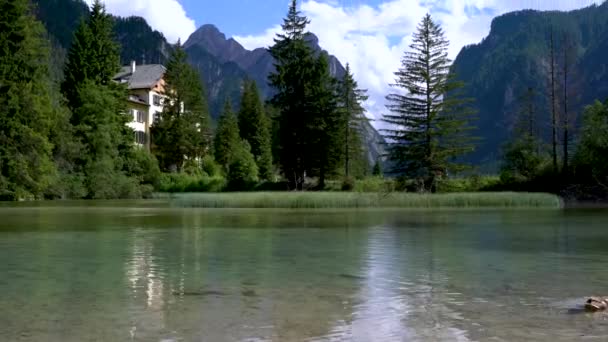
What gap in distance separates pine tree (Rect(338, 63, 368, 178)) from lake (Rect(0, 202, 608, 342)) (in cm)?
3962

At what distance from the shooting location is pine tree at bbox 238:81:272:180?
8406 cm

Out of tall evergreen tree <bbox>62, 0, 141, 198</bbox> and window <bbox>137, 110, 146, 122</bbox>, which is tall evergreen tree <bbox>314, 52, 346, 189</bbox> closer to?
tall evergreen tree <bbox>62, 0, 141, 198</bbox>

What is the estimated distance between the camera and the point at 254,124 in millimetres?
86312

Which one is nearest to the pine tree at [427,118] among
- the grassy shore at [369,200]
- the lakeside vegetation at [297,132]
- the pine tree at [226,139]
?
the lakeside vegetation at [297,132]

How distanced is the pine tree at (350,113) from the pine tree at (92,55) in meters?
20.9

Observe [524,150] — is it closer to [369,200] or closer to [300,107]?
[300,107]

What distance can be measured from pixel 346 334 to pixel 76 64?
56.5 metres

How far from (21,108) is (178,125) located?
93.0ft

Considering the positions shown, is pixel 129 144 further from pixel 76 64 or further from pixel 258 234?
pixel 258 234

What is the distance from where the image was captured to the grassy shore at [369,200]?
109 ft

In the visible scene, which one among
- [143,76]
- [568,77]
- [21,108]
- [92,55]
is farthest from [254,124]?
[21,108]

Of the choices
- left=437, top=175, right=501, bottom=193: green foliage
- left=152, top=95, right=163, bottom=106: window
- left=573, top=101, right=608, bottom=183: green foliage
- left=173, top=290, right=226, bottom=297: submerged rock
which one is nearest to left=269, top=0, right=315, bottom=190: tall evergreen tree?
left=437, top=175, right=501, bottom=193: green foliage

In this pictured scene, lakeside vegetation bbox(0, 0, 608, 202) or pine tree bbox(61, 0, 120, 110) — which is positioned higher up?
pine tree bbox(61, 0, 120, 110)

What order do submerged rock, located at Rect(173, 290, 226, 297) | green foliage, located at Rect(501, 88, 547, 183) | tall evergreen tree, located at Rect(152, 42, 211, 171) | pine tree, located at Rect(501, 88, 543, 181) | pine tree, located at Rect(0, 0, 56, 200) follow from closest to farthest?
submerged rock, located at Rect(173, 290, 226, 297), pine tree, located at Rect(0, 0, 56, 200), green foliage, located at Rect(501, 88, 547, 183), pine tree, located at Rect(501, 88, 543, 181), tall evergreen tree, located at Rect(152, 42, 211, 171)
